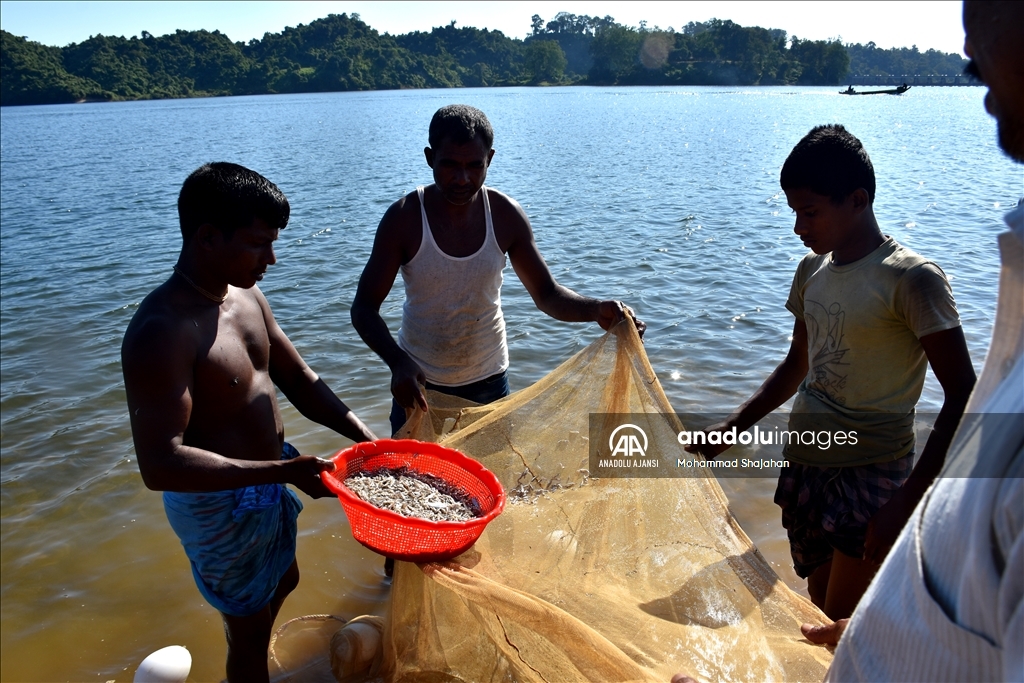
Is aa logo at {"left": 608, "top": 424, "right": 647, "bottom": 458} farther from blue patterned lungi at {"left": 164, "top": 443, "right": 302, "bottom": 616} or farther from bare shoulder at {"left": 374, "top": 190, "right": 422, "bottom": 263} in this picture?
blue patterned lungi at {"left": 164, "top": 443, "right": 302, "bottom": 616}

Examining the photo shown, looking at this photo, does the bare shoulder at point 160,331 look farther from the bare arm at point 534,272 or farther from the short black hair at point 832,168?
the short black hair at point 832,168

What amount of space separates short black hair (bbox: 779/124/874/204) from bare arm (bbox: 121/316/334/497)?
6.29 feet

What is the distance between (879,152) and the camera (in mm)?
21859

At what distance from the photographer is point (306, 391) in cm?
284

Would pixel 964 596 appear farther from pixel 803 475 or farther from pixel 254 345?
pixel 254 345

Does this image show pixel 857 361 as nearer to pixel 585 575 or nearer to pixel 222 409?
pixel 585 575

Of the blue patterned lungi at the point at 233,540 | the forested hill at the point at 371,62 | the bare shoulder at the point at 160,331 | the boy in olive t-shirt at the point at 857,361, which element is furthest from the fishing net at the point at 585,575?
the forested hill at the point at 371,62

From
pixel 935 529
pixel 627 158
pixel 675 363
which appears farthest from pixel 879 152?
pixel 935 529

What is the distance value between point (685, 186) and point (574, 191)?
2786mm

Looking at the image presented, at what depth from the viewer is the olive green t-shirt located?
2.23 metres

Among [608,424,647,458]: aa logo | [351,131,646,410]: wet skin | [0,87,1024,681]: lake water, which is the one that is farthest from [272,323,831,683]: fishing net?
[0,87,1024,681]: lake water

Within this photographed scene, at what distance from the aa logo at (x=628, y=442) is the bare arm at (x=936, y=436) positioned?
880mm

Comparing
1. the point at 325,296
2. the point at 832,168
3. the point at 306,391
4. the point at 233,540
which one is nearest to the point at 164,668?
the point at 233,540

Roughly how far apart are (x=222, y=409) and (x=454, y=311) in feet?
3.63
